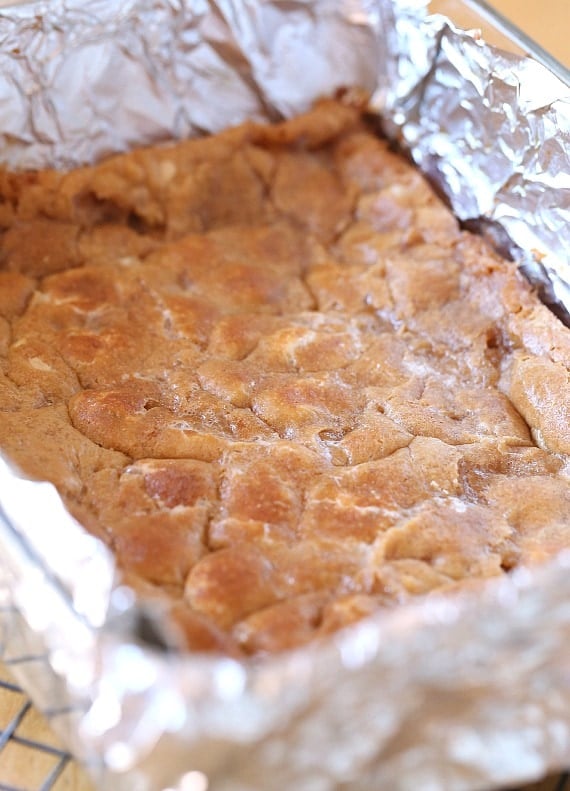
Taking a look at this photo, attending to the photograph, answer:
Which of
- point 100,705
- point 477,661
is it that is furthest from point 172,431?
point 477,661

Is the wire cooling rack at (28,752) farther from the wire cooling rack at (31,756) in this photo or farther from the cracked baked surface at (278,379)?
the cracked baked surface at (278,379)

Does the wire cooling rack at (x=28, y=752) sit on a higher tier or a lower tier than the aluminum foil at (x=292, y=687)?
lower

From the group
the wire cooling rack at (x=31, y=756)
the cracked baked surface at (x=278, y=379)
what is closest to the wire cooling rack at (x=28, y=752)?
the wire cooling rack at (x=31, y=756)

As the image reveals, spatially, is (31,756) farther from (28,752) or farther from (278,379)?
(278,379)

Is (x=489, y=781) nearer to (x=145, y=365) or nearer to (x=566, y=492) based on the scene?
(x=566, y=492)

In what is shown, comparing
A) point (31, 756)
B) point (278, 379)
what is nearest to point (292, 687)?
point (31, 756)

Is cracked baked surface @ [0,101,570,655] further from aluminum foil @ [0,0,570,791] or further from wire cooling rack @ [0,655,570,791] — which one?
wire cooling rack @ [0,655,570,791]

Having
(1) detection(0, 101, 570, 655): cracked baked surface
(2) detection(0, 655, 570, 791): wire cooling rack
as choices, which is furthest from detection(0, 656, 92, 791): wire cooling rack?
(1) detection(0, 101, 570, 655): cracked baked surface
